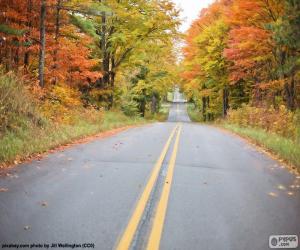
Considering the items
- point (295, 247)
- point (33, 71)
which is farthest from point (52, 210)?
point (33, 71)

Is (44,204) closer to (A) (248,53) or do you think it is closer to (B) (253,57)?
(A) (248,53)

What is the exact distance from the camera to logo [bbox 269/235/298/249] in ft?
16.4

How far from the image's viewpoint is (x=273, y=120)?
66.0ft

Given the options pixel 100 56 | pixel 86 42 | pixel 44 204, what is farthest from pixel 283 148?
pixel 100 56

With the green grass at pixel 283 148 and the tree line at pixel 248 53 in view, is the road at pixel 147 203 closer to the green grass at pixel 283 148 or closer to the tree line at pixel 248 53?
the green grass at pixel 283 148

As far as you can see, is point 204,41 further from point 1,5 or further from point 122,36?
point 1,5

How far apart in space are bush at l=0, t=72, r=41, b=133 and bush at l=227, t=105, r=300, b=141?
9.71m

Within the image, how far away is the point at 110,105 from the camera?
29375 mm

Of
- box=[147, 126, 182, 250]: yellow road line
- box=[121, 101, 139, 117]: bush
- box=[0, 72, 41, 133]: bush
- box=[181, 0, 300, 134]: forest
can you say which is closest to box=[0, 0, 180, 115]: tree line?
box=[121, 101, 139, 117]: bush

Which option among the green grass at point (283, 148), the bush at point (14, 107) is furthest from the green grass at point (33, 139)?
the green grass at point (283, 148)

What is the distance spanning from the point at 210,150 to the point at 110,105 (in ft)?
55.3

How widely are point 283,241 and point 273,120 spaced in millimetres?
15772

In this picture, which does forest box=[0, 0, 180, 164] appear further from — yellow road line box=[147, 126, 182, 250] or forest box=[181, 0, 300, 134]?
forest box=[181, 0, 300, 134]

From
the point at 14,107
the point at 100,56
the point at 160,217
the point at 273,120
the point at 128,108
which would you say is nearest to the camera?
the point at 160,217
